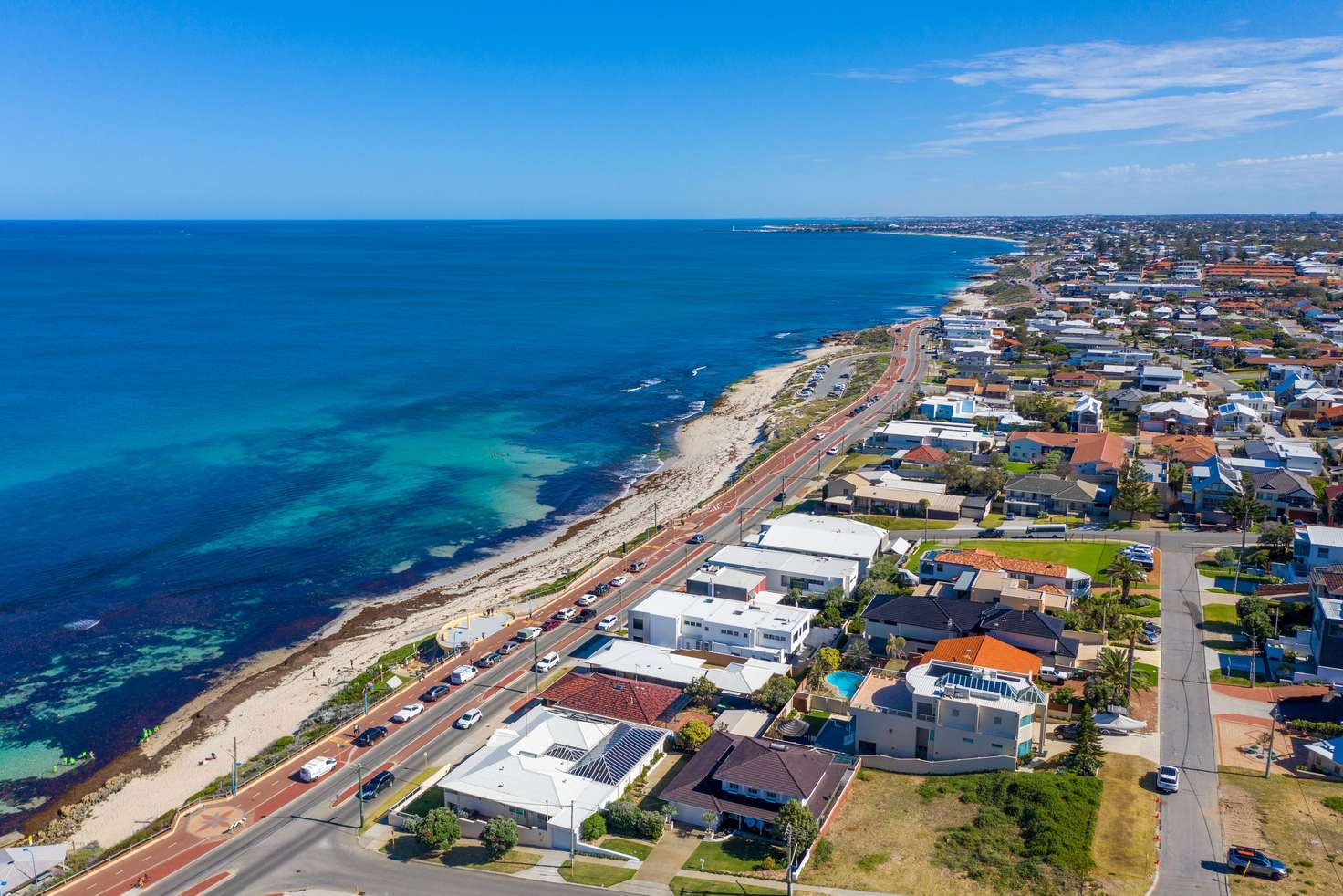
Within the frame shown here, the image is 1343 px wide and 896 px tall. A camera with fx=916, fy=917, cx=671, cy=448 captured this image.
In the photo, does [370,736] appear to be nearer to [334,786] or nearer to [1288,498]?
[334,786]

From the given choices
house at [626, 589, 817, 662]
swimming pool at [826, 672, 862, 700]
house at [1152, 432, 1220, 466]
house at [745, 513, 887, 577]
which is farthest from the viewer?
house at [1152, 432, 1220, 466]

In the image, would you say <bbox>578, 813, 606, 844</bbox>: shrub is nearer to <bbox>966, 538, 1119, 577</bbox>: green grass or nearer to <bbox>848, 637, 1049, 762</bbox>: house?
<bbox>848, 637, 1049, 762</bbox>: house

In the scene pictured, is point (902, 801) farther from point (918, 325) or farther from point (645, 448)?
point (918, 325)

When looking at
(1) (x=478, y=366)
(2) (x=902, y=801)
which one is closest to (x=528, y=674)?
(2) (x=902, y=801)

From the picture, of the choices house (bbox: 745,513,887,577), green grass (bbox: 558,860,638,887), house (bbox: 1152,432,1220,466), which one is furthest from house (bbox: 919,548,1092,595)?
green grass (bbox: 558,860,638,887)

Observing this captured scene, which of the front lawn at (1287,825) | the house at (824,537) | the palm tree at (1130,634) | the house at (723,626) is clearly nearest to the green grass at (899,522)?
the house at (824,537)
